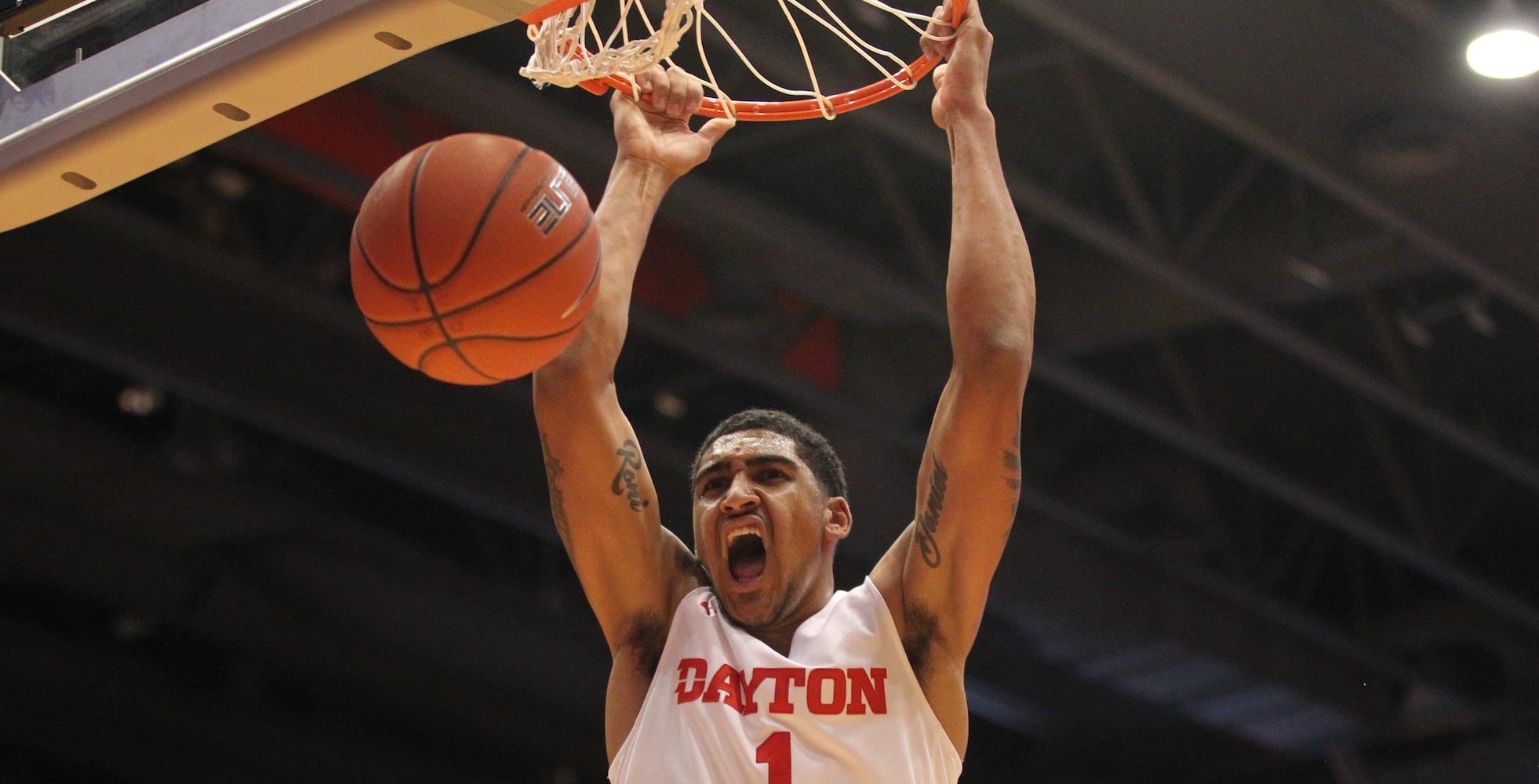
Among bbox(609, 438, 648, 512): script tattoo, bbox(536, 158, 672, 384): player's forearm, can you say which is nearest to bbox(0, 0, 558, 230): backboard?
bbox(536, 158, 672, 384): player's forearm

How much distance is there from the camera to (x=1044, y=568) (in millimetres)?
8758

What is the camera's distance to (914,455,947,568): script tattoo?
9.36ft

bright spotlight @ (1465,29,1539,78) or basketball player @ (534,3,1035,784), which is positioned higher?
bright spotlight @ (1465,29,1539,78)

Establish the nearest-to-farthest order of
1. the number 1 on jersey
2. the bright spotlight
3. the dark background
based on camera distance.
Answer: the number 1 on jersey < the bright spotlight < the dark background

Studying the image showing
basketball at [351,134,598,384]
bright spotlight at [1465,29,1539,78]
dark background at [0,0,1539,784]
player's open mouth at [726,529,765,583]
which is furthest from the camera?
dark background at [0,0,1539,784]

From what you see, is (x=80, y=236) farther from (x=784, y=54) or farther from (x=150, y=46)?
(x=150, y=46)

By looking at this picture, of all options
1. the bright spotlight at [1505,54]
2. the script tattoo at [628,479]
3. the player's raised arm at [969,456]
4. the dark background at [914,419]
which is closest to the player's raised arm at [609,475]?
the script tattoo at [628,479]

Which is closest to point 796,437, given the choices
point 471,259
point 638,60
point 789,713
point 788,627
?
point 788,627

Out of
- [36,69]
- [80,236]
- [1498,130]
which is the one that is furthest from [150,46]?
[1498,130]

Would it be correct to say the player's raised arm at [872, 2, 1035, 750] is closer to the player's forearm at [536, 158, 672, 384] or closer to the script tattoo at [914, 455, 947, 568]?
the script tattoo at [914, 455, 947, 568]

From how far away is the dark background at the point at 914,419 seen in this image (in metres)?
5.88

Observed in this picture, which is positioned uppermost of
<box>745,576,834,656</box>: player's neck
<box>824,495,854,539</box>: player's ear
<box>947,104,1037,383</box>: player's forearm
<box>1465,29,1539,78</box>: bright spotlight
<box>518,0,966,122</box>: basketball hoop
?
<box>1465,29,1539,78</box>: bright spotlight

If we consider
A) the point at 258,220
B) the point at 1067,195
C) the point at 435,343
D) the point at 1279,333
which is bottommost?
the point at 258,220

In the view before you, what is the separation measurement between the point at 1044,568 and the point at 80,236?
4.80 meters
